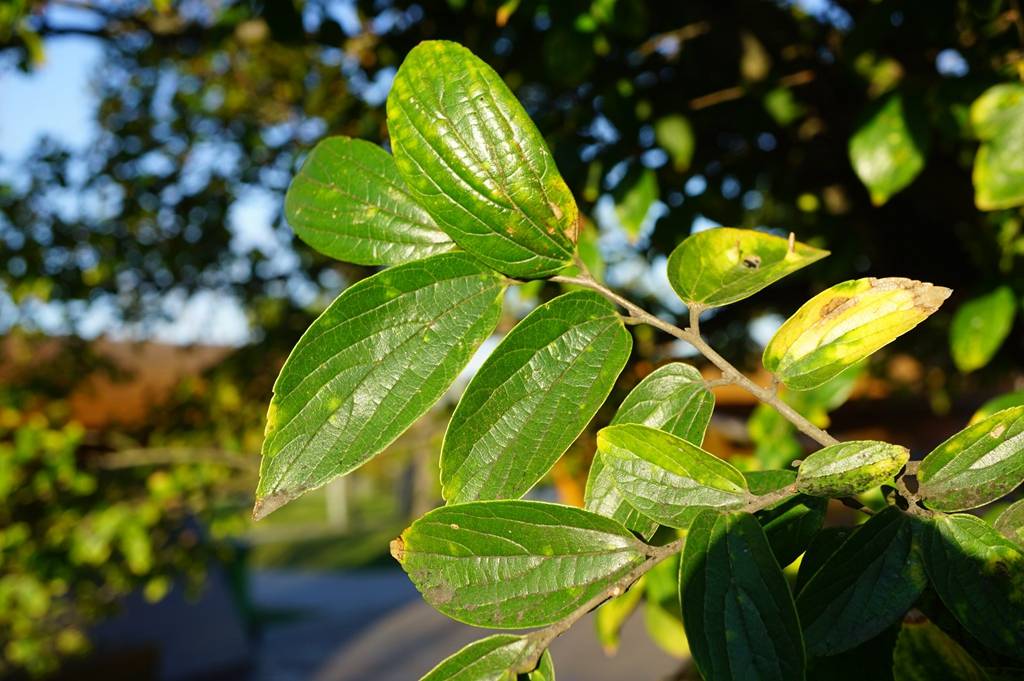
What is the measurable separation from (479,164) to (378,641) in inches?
308

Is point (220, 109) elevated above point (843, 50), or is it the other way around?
point (220, 109)

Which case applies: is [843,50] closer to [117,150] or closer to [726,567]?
[726,567]

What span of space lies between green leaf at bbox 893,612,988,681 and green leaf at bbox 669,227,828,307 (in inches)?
7.6

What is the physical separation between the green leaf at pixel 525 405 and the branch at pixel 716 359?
2 centimetres

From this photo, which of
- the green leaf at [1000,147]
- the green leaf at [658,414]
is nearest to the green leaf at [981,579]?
the green leaf at [658,414]

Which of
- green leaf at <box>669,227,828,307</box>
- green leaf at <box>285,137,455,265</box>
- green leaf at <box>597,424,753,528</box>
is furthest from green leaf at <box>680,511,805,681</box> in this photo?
green leaf at <box>285,137,455,265</box>

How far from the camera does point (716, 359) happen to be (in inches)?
19.2

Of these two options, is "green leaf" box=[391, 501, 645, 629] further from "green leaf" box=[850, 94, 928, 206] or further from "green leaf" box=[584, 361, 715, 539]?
"green leaf" box=[850, 94, 928, 206]

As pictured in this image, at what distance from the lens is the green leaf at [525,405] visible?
19.3 inches

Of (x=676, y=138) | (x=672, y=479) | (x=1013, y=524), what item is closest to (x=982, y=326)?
(x=676, y=138)

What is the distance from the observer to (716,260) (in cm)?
48

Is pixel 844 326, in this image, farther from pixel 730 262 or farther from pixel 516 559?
pixel 516 559

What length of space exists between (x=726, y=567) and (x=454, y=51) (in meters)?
0.31

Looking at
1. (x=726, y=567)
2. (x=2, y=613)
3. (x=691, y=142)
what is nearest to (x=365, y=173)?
(x=726, y=567)
